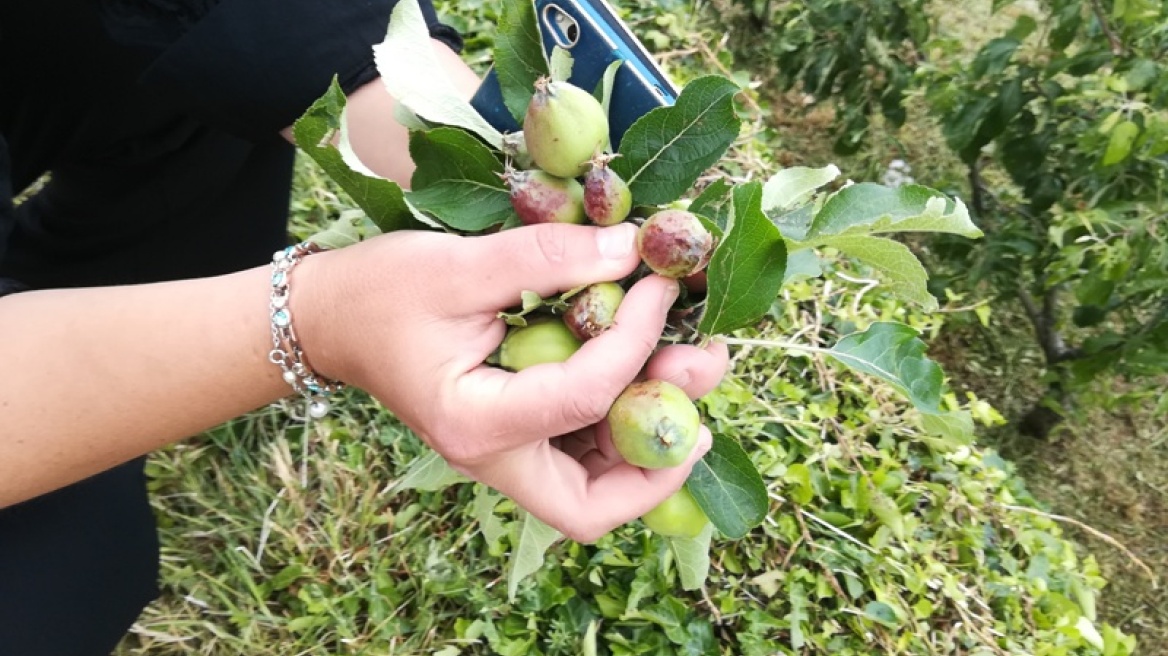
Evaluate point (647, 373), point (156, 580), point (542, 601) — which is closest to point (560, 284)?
point (647, 373)

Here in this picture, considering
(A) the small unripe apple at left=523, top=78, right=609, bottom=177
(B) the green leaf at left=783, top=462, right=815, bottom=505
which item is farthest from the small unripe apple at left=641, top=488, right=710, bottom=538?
(B) the green leaf at left=783, top=462, right=815, bottom=505

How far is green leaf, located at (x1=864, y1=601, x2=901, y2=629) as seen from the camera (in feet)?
4.14

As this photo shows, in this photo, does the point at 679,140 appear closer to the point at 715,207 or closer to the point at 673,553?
the point at 715,207

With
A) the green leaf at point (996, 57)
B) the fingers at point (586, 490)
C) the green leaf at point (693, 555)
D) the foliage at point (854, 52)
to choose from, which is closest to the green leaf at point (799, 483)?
the green leaf at point (693, 555)

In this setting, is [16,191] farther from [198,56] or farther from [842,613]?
[842,613]

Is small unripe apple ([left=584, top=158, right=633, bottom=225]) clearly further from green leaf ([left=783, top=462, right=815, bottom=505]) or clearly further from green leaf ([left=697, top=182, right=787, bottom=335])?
green leaf ([left=783, top=462, right=815, bottom=505])

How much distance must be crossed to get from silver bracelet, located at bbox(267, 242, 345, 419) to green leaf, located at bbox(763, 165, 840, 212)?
1.53 ft

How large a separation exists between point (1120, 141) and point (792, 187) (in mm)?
867

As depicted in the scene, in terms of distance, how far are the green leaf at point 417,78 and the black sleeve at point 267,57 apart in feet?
0.73

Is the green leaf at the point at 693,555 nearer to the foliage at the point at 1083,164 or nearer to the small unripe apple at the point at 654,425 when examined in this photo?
the small unripe apple at the point at 654,425

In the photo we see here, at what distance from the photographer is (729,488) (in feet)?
2.74

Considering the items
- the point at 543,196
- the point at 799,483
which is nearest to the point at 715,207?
the point at 543,196

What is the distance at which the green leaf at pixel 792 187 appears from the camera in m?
0.86

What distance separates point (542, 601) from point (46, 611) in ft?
2.18
